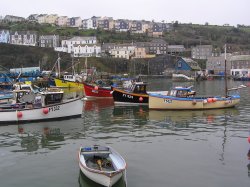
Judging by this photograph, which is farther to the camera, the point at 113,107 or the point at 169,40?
the point at 169,40

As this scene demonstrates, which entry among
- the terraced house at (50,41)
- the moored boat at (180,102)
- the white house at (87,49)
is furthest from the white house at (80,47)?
the moored boat at (180,102)

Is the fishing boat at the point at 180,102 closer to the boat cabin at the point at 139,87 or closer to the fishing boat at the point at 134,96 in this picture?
the fishing boat at the point at 134,96

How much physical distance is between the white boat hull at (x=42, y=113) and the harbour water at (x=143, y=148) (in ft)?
2.31

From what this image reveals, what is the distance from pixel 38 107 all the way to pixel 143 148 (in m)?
12.1

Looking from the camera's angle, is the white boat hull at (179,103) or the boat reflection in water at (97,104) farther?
the boat reflection in water at (97,104)

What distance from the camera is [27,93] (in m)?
31.4

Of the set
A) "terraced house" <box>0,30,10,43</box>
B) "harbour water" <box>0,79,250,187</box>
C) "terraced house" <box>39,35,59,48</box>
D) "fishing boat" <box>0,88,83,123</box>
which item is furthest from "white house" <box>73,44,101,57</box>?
"fishing boat" <box>0,88,83,123</box>

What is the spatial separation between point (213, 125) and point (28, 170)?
16424 millimetres

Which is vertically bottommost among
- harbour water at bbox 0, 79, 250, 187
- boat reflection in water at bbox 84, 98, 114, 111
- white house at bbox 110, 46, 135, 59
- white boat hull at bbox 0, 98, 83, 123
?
harbour water at bbox 0, 79, 250, 187

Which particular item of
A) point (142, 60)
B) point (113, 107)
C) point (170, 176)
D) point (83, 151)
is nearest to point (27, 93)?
point (113, 107)

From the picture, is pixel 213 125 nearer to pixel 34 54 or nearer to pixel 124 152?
pixel 124 152

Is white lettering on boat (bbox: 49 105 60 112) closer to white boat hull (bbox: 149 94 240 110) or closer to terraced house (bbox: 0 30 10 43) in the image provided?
white boat hull (bbox: 149 94 240 110)

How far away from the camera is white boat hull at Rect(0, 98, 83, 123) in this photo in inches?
1127

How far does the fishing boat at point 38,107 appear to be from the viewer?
94.2 ft
